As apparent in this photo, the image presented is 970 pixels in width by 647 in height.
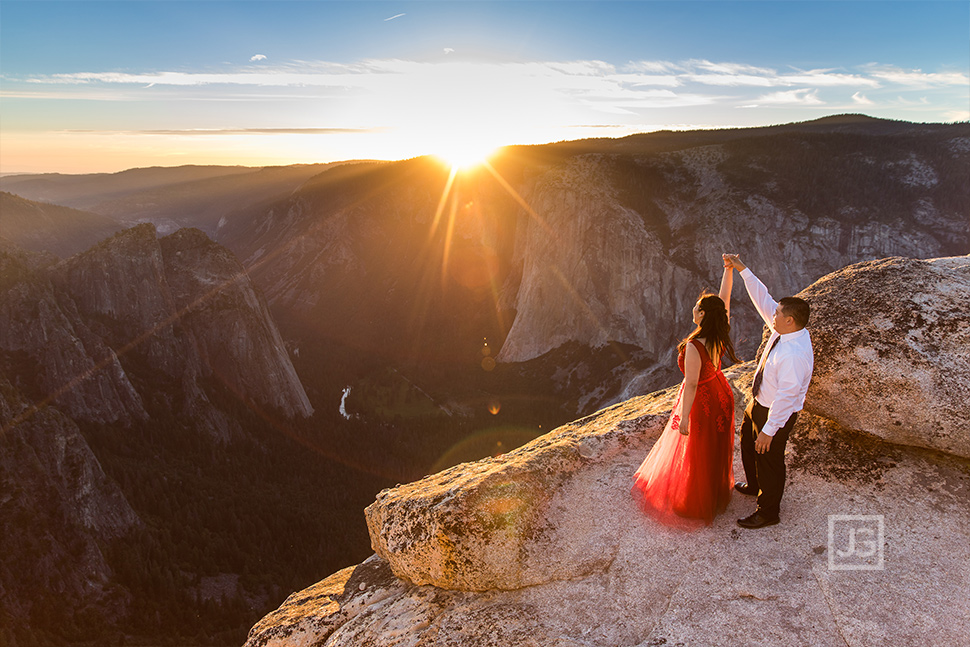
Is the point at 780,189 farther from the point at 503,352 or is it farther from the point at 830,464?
the point at 830,464

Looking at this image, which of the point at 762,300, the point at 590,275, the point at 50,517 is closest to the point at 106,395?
the point at 50,517

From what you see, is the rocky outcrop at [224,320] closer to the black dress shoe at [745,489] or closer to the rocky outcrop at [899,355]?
the black dress shoe at [745,489]

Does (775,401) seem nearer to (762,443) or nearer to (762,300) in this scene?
(762,443)

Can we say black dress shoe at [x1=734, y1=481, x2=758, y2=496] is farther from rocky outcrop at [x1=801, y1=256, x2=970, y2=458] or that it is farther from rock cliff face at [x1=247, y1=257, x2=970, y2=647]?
rocky outcrop at [x1=801, y1=256, x2=970, y2=458]

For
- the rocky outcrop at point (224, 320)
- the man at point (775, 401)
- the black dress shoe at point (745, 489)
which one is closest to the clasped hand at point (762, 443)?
the man at point (775, 401)

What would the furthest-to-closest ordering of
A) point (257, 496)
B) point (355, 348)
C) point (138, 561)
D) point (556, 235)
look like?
point (355, 348), point (556, 235), point (257, 496), point (138, 561)

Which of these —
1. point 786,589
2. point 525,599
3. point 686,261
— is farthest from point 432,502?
point 686,261
